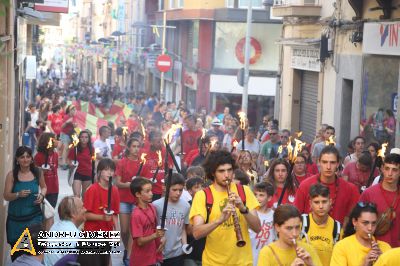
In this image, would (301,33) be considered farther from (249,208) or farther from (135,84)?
(135,84)

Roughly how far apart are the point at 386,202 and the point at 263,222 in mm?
1184

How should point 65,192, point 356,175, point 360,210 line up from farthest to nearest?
point 65,192, point 356,175, point 360,210

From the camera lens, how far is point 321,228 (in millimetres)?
7445

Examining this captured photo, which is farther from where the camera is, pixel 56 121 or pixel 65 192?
pixel 56 121

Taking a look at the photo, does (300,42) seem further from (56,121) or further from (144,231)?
(144,231)

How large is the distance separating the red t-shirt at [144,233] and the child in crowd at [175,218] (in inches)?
7.1

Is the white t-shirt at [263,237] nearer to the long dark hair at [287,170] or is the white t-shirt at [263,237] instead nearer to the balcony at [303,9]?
the long dark hair at [287,170]

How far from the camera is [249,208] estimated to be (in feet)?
24.3

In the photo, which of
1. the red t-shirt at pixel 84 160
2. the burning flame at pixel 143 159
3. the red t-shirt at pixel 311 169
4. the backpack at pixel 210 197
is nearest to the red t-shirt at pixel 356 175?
the red t-shirt at pixel 311 169

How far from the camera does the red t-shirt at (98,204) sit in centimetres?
994

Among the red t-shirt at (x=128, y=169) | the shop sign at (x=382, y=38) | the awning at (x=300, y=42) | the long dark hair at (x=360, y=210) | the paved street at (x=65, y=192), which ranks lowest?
the paved street at (x=65, y=192)

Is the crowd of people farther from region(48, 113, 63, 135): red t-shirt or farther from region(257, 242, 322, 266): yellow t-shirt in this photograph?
region(48, 113, 63, 135): red t-shirt

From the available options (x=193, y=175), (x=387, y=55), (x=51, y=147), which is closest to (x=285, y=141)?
(x=387, y=55)

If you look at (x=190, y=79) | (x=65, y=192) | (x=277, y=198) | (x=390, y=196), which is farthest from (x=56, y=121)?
(x=190, y=79)
